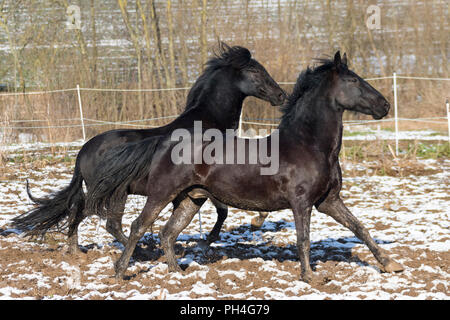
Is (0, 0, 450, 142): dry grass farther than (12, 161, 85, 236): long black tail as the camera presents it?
Yes

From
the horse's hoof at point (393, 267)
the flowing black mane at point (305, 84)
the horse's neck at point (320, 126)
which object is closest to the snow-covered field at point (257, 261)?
the horse's hoof at point (393, 267)

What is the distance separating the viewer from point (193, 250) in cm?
593

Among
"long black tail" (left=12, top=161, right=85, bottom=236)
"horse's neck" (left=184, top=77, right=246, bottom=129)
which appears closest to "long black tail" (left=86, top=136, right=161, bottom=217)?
"long black tail" (left=12, top=161, right=85, bottom=236)

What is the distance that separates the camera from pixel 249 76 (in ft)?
20.4

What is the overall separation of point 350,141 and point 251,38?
3.74m

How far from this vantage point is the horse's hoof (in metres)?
4.65

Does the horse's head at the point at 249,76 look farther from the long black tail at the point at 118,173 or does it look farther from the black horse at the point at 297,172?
the long black tail at the point at 118,173

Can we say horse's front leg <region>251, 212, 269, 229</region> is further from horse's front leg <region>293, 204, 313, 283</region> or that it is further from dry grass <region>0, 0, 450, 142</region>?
dry grass <region>0, 0, 450, 142</region>

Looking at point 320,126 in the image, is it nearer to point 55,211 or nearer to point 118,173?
point 118,173

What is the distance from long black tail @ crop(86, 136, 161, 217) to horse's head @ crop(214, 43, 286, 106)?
1589 millimetres

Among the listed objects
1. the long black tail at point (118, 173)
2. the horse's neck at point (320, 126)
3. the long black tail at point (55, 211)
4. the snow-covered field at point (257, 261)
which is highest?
the horse's neck at point (320, 126)

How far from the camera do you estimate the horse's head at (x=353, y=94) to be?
15.8ft

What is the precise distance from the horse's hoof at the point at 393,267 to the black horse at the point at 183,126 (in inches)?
72.1

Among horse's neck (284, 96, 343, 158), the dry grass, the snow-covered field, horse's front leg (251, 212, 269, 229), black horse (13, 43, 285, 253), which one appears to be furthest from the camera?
the dry grass
